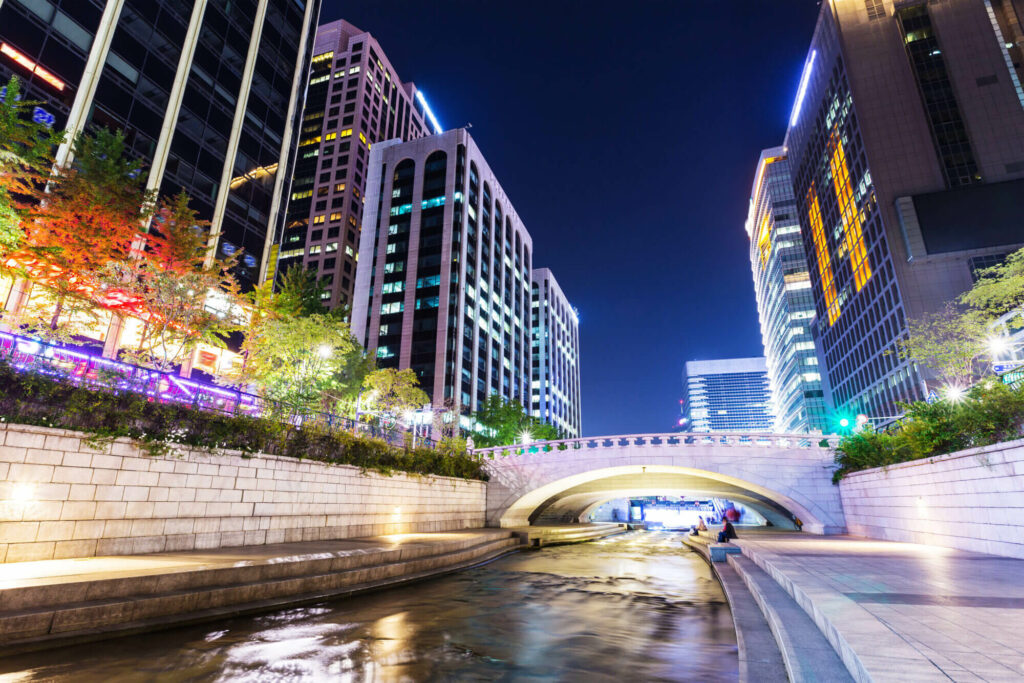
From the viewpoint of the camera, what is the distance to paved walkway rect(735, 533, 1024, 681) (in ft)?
12.5

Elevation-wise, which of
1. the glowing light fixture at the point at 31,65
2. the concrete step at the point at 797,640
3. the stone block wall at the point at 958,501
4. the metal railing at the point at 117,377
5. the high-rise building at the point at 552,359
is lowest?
the concrete step at the point at 797,640

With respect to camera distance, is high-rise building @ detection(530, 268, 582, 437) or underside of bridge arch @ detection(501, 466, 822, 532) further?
high-rise building @ detection(530, 268, 582, 437)

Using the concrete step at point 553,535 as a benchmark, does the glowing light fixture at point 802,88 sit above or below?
above

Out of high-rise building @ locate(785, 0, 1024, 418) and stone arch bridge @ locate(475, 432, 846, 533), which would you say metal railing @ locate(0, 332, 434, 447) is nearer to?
stone arch bridge @ locate(475, 432, 846, 533)

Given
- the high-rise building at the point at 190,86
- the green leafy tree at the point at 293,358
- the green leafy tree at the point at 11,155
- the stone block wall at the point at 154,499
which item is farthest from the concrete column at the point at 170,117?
the stone block wall at the point at 154,499

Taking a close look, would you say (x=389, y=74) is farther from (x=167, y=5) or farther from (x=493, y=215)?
(x=167, y=5)

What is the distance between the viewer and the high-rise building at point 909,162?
177 feet

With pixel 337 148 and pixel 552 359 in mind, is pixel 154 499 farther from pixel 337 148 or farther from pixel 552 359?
pixel 552 359

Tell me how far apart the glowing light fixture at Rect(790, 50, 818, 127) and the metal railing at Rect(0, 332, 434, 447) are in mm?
97468

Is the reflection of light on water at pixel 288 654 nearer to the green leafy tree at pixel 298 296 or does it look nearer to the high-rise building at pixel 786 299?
the green leafy tree at pixel 298 296

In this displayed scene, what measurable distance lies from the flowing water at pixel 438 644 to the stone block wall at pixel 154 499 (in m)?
4.92

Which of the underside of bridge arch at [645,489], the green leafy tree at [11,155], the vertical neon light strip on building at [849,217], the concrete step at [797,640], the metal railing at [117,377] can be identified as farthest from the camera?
the vertical neon light strip on building at [849,217]

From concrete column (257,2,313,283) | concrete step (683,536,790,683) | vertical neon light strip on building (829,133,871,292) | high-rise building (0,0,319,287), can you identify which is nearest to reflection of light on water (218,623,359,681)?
concrete step (683,536,790,683)

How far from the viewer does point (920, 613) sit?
18.7 feet
